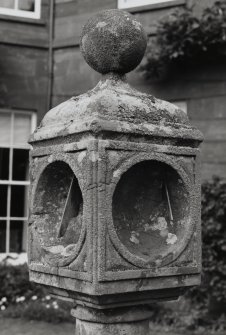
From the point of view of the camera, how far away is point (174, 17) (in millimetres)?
7031

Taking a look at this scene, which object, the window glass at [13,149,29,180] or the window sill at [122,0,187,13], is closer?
the window sill at [122,0,187,13]

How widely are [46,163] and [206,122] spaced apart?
15.4 feet

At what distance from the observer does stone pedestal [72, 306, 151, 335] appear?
2.47 metres

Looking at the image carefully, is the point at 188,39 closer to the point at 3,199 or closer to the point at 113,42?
the point at 3,199

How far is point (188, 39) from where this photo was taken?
6801 mm

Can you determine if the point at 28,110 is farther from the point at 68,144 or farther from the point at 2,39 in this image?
the point at 68,144


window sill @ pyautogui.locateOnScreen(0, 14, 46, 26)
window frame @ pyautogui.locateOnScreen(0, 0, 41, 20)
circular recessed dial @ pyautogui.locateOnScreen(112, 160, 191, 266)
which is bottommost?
circular recessed dial @ pyautogui.locateOnScreen(112, 160, 191, 266)

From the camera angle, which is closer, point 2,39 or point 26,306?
point 26,306

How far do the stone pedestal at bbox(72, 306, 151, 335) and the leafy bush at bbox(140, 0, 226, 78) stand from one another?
15.9 ft

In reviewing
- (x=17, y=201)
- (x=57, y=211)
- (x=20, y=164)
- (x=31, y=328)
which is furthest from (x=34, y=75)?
(x=57, y=211)

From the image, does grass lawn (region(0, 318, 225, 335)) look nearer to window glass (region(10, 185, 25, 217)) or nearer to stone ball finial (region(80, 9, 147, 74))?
window glass (region(10, 185, 25, 217))

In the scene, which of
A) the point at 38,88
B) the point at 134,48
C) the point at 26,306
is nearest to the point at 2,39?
the point at 38,88

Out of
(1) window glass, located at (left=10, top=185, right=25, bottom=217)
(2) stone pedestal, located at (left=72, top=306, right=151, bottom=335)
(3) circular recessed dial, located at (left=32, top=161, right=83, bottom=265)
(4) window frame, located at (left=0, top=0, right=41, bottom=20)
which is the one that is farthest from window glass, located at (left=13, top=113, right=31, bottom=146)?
(2) stone pedestal, located at (left=72, top=306, right=151, bottom=335)

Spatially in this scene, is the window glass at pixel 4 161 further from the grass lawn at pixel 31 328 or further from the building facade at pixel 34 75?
the grass lawn at pixel 31 328
